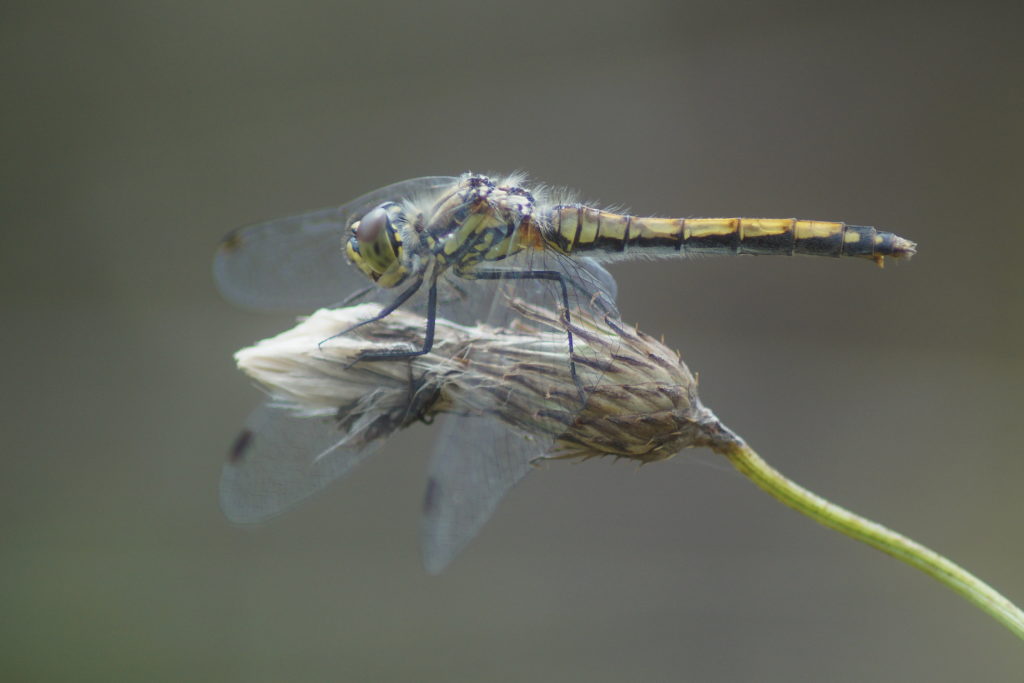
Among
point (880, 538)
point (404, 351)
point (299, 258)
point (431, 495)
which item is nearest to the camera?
point (880, 538)

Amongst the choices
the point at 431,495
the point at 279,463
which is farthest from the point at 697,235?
the point at 279,463

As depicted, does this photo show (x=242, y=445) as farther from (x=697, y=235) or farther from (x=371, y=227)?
(x=697, y=235)

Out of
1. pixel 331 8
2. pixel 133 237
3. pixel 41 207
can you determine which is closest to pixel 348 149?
pixel 331 8

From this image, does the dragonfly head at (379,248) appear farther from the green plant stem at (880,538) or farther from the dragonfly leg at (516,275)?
the green plant stem at (880,538)

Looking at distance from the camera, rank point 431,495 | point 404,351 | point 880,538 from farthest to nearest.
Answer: point 431,495 → point 404,351 → point 880,538

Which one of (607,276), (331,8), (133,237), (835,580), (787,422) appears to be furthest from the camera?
(133,237)

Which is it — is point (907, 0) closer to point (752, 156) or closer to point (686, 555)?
point (752, 156)

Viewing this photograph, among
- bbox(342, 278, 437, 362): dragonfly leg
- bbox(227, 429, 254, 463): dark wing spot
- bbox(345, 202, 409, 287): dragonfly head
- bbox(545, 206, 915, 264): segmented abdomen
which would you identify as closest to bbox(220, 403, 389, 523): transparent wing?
bbox(227, 429, 254, 463): dark wing spot
